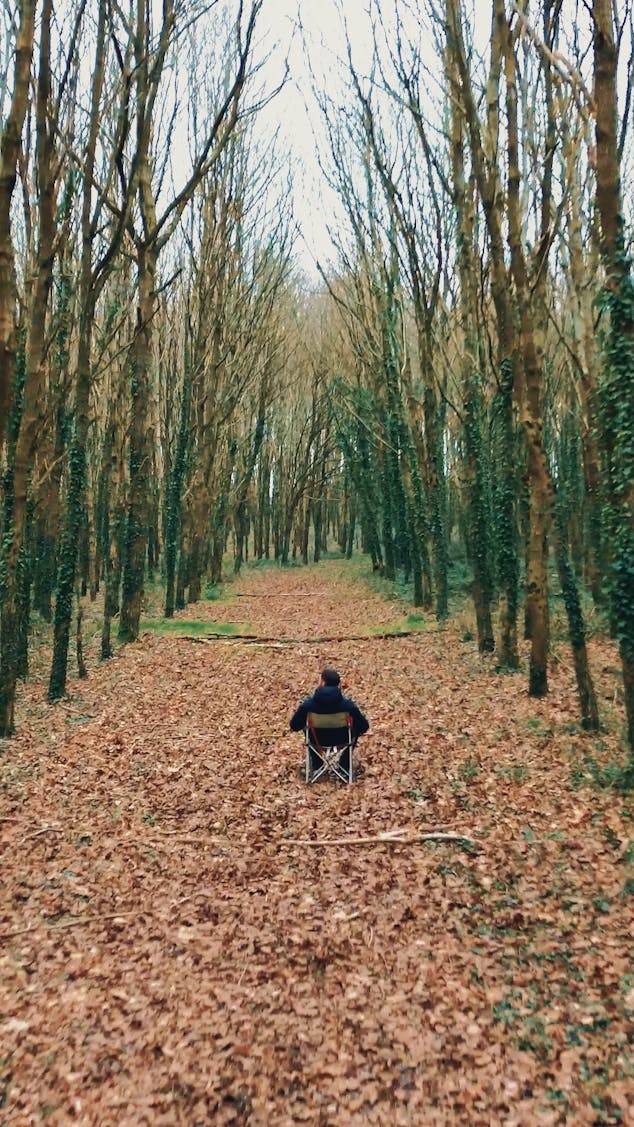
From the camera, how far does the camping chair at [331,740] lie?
24.6 ft

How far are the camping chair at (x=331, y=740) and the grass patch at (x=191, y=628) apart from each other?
26.4 ft

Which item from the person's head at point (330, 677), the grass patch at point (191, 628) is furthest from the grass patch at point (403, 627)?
the person's head at point (330, 677)

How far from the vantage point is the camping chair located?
7492 mm

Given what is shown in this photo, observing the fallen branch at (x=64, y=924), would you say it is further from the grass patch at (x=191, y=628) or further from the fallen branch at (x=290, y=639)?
the grass patch at (x=191, y=628)

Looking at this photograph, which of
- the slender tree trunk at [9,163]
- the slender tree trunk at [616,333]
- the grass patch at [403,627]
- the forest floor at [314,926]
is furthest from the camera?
the grass patch at [403,627]

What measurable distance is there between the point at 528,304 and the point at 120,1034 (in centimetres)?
889

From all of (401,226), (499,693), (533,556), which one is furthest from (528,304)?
(401,226)

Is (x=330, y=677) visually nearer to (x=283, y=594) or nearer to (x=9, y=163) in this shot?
(x=9, y=163)

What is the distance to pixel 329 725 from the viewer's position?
296 inches

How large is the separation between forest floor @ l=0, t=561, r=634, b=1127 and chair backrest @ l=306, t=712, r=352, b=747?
1.85 feet

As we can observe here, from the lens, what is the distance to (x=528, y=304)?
30.7 ft

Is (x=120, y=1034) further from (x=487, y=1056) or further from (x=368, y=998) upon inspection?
(x=487, y=1056)

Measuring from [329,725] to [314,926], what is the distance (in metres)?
2.72

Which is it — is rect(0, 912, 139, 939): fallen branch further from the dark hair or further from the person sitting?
the dark hair
